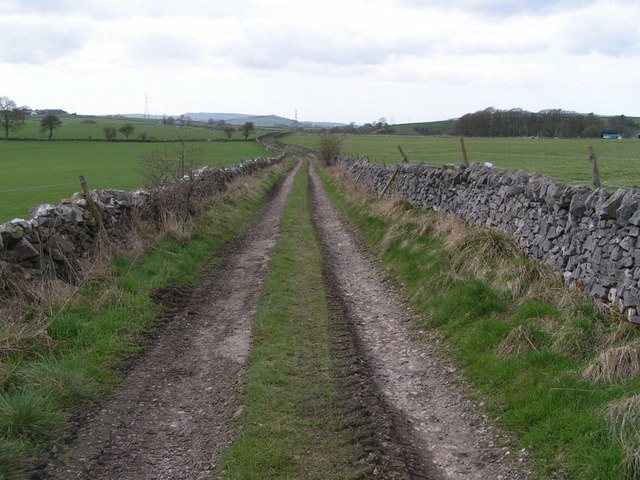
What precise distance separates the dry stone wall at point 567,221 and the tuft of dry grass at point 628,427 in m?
1.89

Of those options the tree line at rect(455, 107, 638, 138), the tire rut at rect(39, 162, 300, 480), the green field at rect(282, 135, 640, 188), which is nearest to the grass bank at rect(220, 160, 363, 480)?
the tire rut at rect(39, 162, 300, 480)

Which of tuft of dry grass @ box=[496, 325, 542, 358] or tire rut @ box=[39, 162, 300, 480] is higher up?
tuft of dry grass @ box=[496, 325, 542, 358]

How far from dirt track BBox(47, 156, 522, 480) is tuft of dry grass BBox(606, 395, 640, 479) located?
957 mm

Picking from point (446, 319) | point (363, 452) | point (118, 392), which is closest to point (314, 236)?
point (446, 319)

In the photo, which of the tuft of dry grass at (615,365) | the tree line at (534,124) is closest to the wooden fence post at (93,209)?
the tuft of dry grass at (615,365)

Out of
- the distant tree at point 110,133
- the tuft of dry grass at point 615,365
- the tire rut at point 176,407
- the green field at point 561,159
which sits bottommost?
the tire rut at point 176,407

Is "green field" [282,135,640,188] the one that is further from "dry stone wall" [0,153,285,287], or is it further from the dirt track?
"dry stone wall" [0,153,285,287]

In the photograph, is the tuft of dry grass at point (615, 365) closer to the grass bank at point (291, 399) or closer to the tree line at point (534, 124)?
the grass bank at point (291, 399)

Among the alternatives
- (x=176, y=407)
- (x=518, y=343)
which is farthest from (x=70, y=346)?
(x=518, y=343)

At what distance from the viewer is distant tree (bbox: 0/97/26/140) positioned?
99.7 metres

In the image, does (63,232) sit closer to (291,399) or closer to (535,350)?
(291,399)

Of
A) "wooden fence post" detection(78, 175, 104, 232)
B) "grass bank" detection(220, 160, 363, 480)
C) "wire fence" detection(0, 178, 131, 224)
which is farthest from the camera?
"wire fence" detection(0, 178, 131, 224)

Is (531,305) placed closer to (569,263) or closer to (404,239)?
(569,263)

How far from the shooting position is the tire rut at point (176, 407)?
4812 mm
